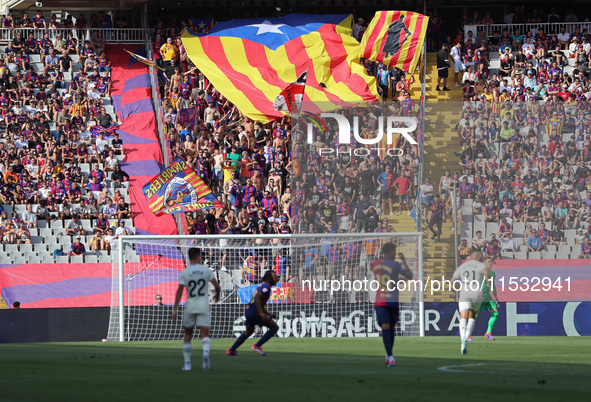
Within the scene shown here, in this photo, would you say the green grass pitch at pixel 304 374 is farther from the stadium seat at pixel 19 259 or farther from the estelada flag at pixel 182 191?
the estelada flag at pixel 182 191

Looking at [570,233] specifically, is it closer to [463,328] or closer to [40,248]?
[463,328]

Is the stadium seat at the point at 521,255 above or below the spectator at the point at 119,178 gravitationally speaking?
below

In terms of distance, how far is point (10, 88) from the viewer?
37812 millimetres

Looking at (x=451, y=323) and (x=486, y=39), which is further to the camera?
(x=486, y=39)

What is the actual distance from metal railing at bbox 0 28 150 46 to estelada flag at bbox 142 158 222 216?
1161 cm

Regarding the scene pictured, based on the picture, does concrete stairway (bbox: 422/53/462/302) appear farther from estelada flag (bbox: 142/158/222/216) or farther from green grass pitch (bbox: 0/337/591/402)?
green grass pitch (bbox: 0/337/591/402)

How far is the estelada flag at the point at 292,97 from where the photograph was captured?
35.8 meters

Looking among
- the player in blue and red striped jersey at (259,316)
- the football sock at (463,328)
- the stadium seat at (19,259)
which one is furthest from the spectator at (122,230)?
the football sock at (463,328)

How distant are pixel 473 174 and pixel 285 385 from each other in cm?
2080

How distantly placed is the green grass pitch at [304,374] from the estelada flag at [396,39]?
18.4 metres

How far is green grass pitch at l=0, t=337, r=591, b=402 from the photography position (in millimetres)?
11188

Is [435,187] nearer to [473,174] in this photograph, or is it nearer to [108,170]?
[473,174]

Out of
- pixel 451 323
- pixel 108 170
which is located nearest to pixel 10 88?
pixel 108 170

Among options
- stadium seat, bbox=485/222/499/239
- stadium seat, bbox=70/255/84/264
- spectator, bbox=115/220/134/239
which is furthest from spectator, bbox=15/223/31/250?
stadium seat, bbox=485/222/499/239
